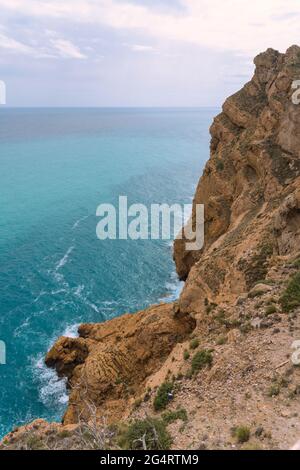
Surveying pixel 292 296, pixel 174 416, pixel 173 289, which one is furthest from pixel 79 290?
pixel 174 416

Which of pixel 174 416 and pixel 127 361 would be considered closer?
pixel 174 416

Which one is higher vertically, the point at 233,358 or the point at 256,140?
the point at 256,140

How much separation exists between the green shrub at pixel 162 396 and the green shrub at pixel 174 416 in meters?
1.38

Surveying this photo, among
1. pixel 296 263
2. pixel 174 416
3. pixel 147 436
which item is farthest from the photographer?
pixel 296 263

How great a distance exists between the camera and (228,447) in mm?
13438

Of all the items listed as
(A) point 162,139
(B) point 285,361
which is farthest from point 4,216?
(A) point 162,139

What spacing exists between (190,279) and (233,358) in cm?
1250

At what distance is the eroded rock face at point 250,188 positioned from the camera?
26109 millimetres

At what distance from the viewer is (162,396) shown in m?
18.6

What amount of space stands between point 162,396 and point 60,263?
127ft

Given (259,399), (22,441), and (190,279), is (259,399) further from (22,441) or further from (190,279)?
(190,279)

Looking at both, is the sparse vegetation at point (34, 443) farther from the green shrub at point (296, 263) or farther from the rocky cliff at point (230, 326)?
the green shrub at point (296, 263)

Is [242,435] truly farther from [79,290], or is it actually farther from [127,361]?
[79,290]

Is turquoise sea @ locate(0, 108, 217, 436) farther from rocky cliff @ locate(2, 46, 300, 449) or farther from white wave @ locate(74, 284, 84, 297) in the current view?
rocky cliff @ locate(2, 46, 300, 449)
